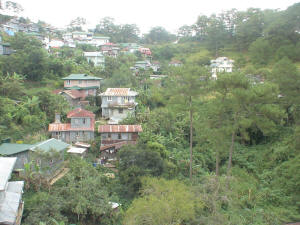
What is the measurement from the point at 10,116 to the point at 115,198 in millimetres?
11900

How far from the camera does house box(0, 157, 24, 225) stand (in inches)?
387

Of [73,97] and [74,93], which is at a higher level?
[74,93]

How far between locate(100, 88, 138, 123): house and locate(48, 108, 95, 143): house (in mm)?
4849

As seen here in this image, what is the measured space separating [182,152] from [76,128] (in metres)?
9.71

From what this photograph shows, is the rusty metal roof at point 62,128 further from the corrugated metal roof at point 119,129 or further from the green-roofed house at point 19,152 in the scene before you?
the green-roofed house at point 19,152

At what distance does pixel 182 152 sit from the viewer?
71.8 feet

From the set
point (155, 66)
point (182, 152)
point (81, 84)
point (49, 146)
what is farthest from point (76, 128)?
point (155, 66)

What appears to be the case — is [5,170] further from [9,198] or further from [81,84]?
[81,84]

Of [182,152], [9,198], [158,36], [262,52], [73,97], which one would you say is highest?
[158,36]

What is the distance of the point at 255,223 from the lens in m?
13.5

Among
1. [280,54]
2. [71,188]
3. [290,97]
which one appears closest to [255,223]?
[71,188]

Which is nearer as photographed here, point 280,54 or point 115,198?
point 115,198

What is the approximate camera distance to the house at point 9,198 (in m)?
9.82

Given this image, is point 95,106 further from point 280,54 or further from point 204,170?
point 280,54
